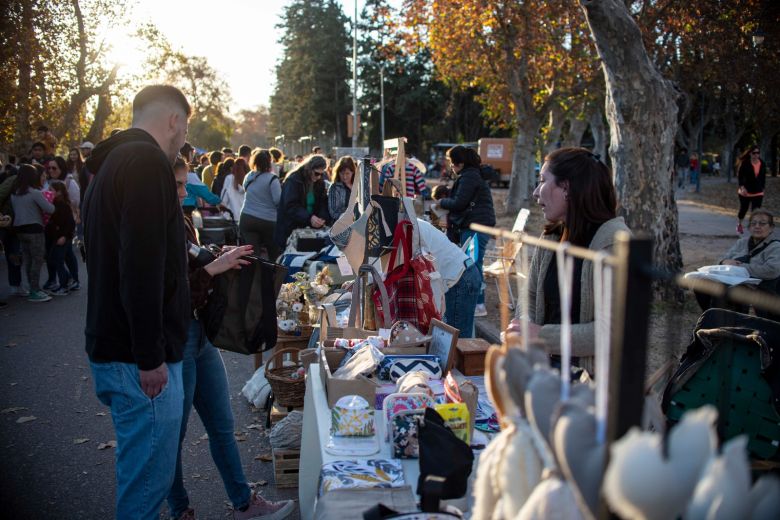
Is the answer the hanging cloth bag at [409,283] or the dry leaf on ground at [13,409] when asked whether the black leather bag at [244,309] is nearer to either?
the hanging cloth bag at [409,283]

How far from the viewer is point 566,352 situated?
119 centimetres

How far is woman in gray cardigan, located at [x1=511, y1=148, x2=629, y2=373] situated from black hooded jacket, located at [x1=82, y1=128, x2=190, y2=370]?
1455 mm

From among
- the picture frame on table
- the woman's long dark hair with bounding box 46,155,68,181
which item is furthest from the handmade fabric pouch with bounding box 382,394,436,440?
the woman's long dark hair with bounding box 46,155,68,181

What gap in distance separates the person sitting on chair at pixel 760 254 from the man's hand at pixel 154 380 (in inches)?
184

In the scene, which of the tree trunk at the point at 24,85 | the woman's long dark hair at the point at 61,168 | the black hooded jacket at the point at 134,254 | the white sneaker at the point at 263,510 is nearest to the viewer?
the black hooded jacket at the point at 134,254

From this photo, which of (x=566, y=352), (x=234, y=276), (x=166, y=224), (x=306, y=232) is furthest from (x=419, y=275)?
(x=306, y=232)

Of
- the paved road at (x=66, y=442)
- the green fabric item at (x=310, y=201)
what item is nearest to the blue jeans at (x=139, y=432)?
the paved road at (x=66, y=442)

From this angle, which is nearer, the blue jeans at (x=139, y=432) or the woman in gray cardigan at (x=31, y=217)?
the blue jeans at (x=139, y=432)

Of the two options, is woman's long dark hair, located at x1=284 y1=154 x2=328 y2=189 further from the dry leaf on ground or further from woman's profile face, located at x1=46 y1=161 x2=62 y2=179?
woman's profile face, located at x1=46 y1=161 x2=62 y2=179

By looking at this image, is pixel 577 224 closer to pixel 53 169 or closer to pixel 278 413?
pixel 278 413

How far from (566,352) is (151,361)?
5.41 feet

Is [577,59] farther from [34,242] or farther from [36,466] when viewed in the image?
[36,466]

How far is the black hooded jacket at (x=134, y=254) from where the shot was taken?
7.51 ft

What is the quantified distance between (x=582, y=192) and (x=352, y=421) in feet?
4.40
